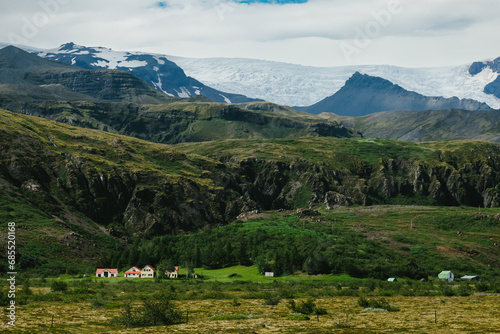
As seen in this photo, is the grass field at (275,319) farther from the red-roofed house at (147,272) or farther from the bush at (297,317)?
the red-roofed house at (147,272)

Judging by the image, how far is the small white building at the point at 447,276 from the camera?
614 feet

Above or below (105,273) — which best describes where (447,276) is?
below

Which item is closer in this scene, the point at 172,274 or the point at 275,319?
the point at 275,319

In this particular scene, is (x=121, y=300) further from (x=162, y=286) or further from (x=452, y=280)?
(x=452, y=280)

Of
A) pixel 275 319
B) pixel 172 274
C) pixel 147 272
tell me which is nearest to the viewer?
pixel 275 319

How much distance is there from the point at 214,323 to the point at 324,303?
119 feet

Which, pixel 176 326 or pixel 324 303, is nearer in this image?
pixel 176 326

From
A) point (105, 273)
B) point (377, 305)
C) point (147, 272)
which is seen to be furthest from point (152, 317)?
point (105, 273)

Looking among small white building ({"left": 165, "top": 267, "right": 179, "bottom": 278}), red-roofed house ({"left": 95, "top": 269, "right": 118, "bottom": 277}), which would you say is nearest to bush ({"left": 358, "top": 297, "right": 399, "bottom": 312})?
small white building ({"left": 165, "top": 267, "right": 179, "bottom": 278})

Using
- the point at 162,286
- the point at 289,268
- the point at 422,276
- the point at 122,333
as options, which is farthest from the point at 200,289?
the point at 422,276

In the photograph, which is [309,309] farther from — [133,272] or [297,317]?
[133,272]

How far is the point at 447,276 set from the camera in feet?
618

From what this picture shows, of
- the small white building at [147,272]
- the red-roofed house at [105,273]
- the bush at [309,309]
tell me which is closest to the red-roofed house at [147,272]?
the small white building at [147,272]

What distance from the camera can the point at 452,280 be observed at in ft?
611
